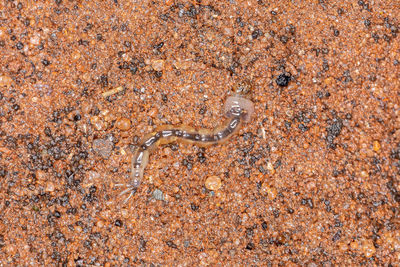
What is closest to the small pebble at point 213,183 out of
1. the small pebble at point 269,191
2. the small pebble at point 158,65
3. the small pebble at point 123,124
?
the small pebble at point 269,191

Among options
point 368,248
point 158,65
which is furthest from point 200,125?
point 368,248

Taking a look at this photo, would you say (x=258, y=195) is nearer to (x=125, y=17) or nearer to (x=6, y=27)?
(x=125, y=17)

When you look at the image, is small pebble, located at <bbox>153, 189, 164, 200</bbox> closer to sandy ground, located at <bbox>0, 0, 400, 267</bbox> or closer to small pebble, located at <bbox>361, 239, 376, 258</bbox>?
sandy ground, located at <bbox>0, 0, 400, 267</bbox>

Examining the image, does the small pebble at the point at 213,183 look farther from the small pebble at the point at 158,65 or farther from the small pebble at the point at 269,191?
the small pebble at the point at 158,65

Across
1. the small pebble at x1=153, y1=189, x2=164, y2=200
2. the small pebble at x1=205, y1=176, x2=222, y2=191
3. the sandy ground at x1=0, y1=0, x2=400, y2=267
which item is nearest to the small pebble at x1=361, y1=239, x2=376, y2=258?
the sandy ground at x1=0, y1=0, x2=400, y2=267

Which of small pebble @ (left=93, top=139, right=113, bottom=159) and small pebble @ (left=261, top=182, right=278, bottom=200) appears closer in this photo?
small pebble @ (left=261, top=182, right=278, bottom=200)

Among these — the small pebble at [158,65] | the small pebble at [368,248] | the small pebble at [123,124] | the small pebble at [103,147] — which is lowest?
the small pebble at [368,248]

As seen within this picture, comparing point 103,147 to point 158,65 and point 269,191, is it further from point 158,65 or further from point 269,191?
point 269,191
